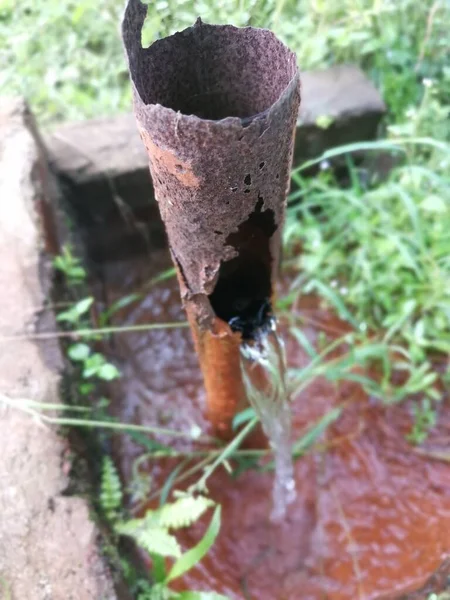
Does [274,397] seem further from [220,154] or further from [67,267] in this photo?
[220,154]

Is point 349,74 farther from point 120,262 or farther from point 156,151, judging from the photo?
point 156,151

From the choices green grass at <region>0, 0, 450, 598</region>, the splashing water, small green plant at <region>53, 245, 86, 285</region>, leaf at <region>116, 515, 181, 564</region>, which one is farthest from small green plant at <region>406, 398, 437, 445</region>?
small green plant at <region>53, 245, 86, 285</region>

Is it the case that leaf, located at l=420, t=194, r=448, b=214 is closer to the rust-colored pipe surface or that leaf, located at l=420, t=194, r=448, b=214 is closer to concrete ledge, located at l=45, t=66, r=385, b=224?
concrete ledge, located at l=45, t=66, r=385, b=224

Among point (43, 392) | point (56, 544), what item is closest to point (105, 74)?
point (43, 392)

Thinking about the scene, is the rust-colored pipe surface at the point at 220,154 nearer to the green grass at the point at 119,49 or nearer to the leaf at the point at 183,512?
the leaf at the point at 183,512

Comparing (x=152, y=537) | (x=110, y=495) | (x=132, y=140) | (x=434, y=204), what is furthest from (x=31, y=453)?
(x=434, y=204)
